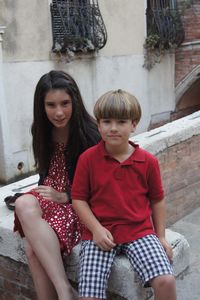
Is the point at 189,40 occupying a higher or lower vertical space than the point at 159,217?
higher

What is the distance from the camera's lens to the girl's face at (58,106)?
1.99m

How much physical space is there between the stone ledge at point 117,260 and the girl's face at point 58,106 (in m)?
0.60

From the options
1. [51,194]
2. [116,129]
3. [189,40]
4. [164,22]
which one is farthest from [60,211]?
[189,40]

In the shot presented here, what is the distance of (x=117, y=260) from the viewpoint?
1786mm

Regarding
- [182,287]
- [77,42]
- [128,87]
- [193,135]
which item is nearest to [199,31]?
[128,87]

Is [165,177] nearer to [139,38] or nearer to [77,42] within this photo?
[77,42]

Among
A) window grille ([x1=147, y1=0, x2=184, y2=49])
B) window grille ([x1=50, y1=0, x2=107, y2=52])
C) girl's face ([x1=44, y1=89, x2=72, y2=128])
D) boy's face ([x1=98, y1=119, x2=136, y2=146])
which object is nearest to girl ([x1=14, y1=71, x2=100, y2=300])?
girl's face ([x1=44, y1=89, x2=72, y2=128])

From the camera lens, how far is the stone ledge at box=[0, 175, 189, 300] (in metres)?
1.79

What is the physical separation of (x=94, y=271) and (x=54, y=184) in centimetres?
59

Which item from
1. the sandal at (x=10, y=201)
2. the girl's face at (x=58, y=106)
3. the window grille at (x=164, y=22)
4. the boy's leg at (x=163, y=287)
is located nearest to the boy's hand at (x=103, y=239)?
the boy's leg at (x=163, y=287)

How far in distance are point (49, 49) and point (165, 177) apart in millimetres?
3880

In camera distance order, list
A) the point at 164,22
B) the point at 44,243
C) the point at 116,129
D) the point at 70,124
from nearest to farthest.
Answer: the point at 116,129, the point at 44,243, the point at 70,124, the point at 164,22

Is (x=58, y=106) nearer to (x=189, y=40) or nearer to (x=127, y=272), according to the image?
(x=127, y=272)

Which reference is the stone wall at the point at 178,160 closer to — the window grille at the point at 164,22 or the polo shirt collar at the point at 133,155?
the polo shirt collar at the point at 133,155
